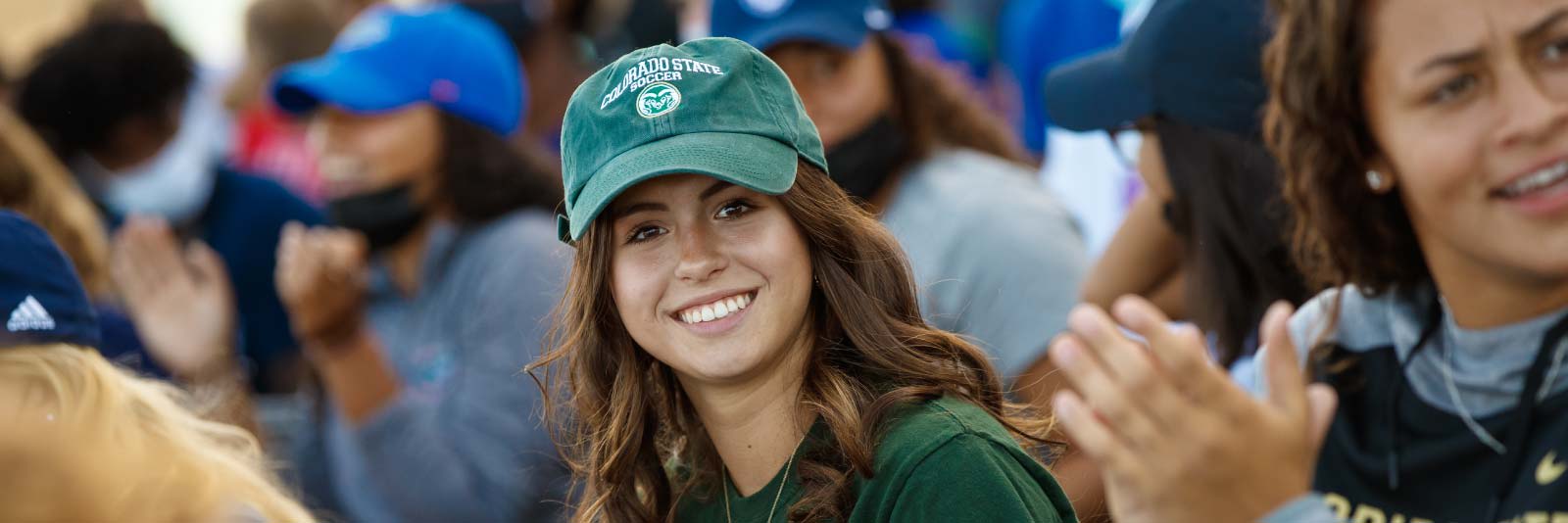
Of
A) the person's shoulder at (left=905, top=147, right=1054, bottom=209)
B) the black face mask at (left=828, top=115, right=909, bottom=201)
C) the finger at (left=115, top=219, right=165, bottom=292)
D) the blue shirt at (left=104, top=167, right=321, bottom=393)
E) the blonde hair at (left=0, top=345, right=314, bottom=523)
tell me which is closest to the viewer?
the blonde hair at (left=0, top=345, right=314, bottom=523)

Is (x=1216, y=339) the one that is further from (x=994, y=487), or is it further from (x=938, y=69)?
(x=938, y=69)

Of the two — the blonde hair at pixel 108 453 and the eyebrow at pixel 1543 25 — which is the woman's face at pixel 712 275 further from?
the eyebrow at pixel 1543 25

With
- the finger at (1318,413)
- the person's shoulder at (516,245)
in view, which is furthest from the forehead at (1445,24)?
the person's shoulder at (516,245)

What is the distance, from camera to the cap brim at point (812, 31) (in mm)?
3943

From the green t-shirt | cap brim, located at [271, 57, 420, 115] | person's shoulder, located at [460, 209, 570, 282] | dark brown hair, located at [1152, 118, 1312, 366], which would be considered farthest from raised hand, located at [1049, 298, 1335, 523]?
cap brim, located at [271, 57, 420, 115]

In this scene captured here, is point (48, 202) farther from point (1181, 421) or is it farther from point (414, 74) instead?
point (1181, 421)

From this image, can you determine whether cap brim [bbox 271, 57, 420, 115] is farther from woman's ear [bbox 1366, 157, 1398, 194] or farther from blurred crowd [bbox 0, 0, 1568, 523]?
woman's ear [bbox 1366, 157, 1398, 194]

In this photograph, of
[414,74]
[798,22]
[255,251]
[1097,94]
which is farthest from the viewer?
[255,251]

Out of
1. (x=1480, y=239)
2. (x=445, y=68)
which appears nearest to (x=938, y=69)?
(x=445, y=68)

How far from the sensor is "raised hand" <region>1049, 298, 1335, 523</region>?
1523 millimetres

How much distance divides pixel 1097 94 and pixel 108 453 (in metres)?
2.14

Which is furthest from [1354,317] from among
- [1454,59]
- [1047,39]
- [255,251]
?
[255,251]

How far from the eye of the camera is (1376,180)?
7.34 ft

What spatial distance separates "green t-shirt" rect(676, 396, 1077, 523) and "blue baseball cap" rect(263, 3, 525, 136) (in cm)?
258
